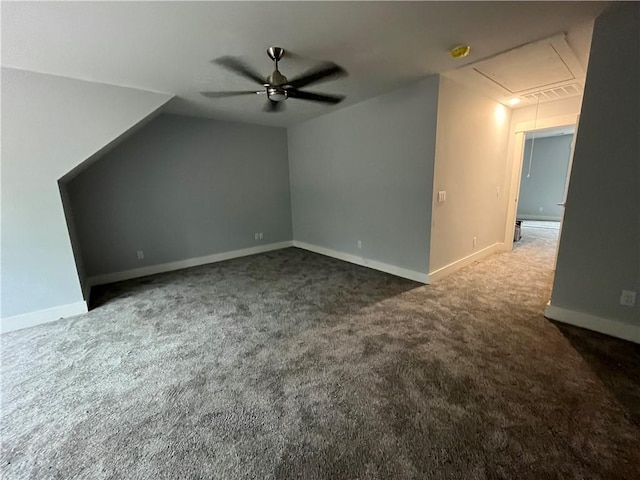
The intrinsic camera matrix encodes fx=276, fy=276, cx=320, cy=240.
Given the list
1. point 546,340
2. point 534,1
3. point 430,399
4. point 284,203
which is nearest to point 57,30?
point 534,1

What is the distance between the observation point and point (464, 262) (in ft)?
13.2

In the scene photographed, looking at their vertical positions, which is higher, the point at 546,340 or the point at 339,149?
the point at 339,149

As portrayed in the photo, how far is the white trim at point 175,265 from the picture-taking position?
3.89m

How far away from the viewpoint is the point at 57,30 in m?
1.88

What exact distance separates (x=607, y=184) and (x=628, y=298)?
909 mm

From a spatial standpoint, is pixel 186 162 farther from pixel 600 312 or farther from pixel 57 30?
pixel 600 312

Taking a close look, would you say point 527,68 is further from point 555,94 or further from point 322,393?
point 322,393

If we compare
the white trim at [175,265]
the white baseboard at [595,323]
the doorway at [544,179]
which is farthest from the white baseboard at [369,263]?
the doorway at [544,179]

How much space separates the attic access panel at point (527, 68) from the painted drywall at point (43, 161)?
3700 mm

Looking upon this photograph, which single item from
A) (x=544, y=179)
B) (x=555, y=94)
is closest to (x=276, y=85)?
(x=555, y=94)

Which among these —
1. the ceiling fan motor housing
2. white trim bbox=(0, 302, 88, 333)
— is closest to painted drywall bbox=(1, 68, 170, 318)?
white trim bbox=(0, 302, 88, 333)

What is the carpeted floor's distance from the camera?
132cm

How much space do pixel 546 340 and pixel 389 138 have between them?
270cm

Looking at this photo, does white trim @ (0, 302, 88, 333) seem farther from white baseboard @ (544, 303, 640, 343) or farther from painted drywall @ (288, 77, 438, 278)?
white baseboard @ (544, 303, 640, 343)
